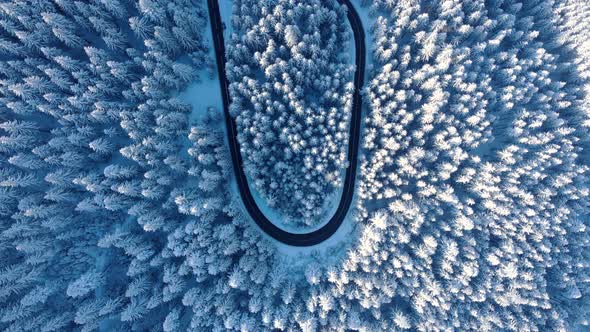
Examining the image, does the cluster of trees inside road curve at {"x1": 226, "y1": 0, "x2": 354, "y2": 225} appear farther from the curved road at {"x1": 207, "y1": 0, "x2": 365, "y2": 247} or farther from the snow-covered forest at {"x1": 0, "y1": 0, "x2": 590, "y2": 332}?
the curved road at {"x1": 207, "y1": 0, "x2": 365, "y2": 247}

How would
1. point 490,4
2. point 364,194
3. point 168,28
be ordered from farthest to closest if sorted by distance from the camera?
point 490,4 < point 364,194 < point 168,28

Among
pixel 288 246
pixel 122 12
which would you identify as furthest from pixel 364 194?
pixel 122 12

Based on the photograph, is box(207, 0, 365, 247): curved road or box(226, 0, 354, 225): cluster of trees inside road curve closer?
box(226, 0, 354, 225): cluster of trees inside road curve

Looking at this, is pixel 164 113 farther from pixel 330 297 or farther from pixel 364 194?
pixel 330 297

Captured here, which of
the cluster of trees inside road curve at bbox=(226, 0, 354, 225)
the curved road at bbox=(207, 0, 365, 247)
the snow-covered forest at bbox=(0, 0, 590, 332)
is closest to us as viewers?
the snow-covered forest at bbox=(0, 0, 590, 332)

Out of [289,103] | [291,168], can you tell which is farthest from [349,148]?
[289,103]

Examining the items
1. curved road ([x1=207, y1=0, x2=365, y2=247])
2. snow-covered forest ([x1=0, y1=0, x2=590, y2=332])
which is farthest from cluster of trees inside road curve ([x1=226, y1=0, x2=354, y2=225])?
curved road ([x1=207, y1=0, x2=365, y2=247])

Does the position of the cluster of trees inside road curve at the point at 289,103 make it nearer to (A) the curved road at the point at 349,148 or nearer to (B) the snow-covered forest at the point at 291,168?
(B) the snow-covered forest at the point at 291,168
